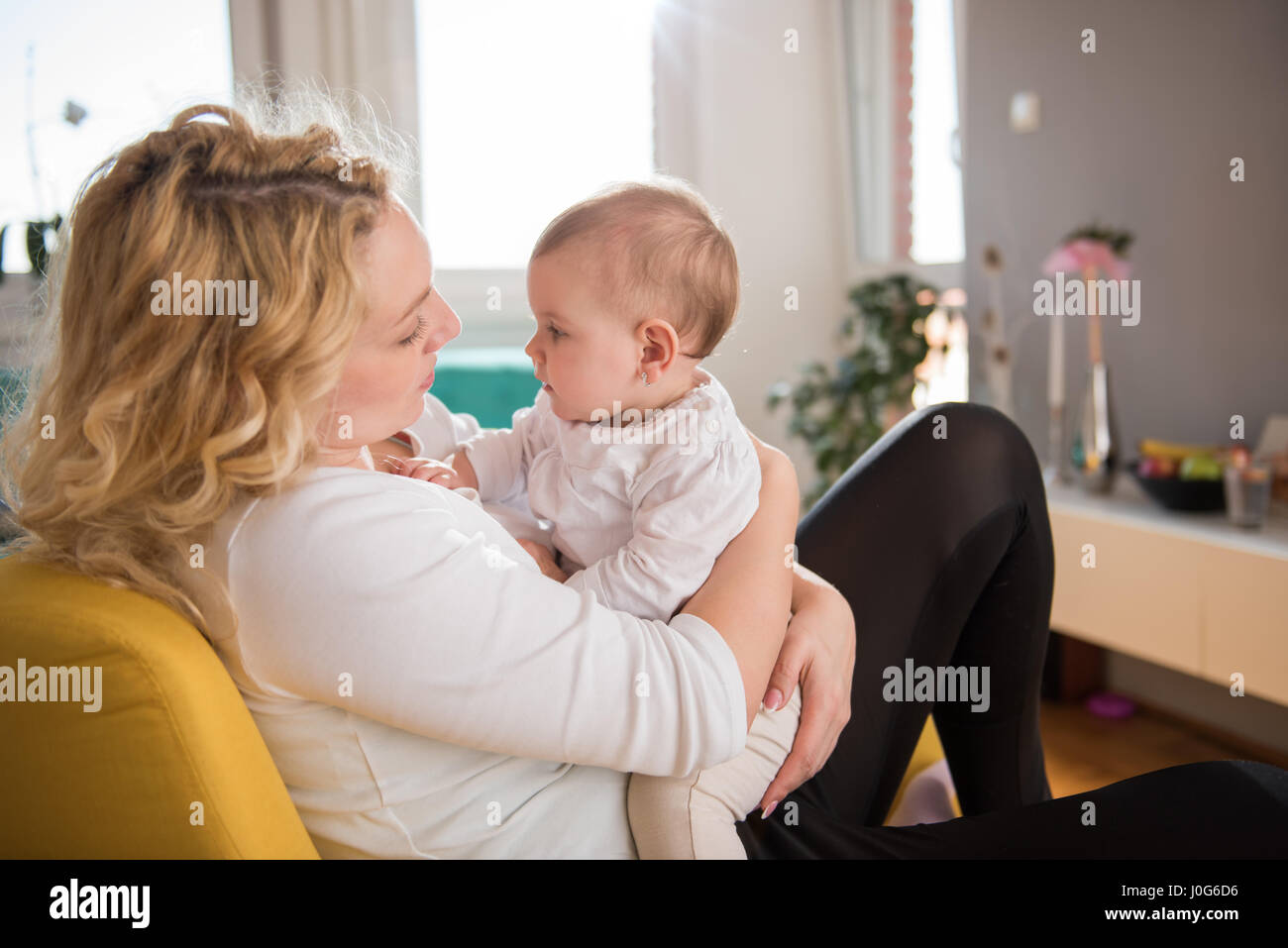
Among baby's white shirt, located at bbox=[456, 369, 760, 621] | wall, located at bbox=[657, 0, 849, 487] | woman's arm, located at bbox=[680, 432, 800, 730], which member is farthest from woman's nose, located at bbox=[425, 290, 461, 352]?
wall, located at bbox=[657, 0, 849, 487]

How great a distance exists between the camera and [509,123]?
372 cm

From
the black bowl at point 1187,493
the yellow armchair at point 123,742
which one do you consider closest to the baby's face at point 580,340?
the yellow armchair at point 123,742

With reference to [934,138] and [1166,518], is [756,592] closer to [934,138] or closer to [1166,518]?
[1166,518]

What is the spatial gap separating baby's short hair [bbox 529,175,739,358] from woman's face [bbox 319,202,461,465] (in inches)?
9.8

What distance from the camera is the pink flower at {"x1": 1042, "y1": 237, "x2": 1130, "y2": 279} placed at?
256cm

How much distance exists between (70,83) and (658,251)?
2816 millimetres

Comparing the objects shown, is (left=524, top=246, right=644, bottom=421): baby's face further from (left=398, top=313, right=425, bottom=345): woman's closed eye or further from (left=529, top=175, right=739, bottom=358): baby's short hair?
(left=398, top=313, right=425, bottom=345): woman's closed eye

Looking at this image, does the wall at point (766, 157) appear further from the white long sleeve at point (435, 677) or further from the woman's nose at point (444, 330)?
the white long sleeve at point (435, 677)

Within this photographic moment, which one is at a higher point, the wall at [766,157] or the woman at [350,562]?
the wall at [766,157]

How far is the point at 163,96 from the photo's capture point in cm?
315

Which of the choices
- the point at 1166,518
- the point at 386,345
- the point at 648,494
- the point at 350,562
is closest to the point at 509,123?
the point at 1166,518

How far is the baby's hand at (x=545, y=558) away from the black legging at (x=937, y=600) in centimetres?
31

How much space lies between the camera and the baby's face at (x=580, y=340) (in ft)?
3.51
